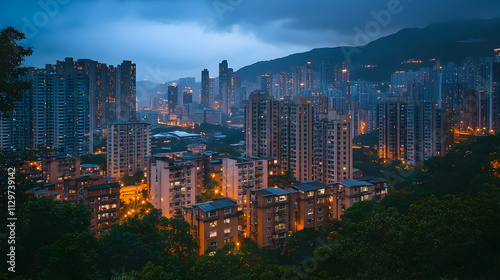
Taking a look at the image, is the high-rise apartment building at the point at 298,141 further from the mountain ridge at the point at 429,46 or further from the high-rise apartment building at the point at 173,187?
the mountain ridge at the point at 429,46

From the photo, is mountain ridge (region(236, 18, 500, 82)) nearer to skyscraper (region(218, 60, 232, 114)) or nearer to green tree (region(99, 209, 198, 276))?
skyscraper (region(218, 60, 232, 114))

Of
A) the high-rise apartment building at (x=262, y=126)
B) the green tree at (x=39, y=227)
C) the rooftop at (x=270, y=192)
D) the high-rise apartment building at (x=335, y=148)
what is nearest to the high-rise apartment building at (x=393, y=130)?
the high-rise apartment building at (x=335, y=148)

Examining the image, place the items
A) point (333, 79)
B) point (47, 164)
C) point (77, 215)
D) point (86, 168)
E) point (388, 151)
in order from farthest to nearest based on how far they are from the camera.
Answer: point (333, 79), point (388, 151), point (86, 168), point (47, 164), point (77, 215)

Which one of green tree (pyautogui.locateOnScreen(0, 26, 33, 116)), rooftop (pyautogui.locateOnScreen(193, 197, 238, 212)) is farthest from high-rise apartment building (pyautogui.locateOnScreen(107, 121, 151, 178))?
green tree (pyautogui.locateOnScreen(0, 26, 33, 116))

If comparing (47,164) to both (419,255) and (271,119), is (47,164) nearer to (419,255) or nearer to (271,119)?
(271,119)

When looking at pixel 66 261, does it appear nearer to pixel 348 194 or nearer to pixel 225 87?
pixel 348 194

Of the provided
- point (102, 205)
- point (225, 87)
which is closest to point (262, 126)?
point (102, 205)

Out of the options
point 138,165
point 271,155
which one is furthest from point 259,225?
point 138,165
